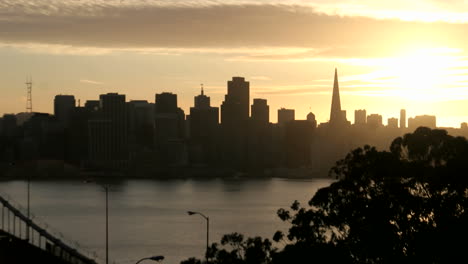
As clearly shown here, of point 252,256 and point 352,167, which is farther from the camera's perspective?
point 252,256

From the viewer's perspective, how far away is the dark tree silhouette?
35.0 meters

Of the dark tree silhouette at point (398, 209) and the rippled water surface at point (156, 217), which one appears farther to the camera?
the rippled water surface at point (156, 217)

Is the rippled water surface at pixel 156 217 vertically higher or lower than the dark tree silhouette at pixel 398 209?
lower

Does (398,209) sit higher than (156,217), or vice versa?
(398,209)

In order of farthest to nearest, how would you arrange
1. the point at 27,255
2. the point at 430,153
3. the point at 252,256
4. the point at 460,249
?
1. the point at 27,255
2. the point at 252,256
3. the point at 430,153
4. the point at 460,249

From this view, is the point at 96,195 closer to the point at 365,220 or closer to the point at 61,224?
the point at 61,224

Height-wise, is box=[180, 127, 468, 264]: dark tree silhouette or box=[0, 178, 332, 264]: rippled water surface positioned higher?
box=[180, 127, 468, 264]: dark tree silhouette

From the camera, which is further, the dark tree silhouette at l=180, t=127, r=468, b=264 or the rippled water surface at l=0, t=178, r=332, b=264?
the rippled water surface at l=0, t=178, r=332, b=264

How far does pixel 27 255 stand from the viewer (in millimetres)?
57469

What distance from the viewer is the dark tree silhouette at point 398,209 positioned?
115 ft

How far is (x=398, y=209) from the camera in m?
36.1

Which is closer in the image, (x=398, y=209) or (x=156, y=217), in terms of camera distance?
(x=398, y=209)

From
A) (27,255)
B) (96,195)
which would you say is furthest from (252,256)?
(96,195)

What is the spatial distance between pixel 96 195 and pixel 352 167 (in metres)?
153
